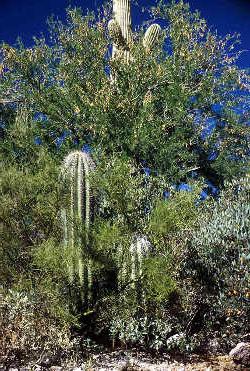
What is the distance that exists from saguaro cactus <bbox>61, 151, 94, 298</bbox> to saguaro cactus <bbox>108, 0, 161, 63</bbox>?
7.24m

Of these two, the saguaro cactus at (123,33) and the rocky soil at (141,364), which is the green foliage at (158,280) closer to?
the rocky soil at (141,364)

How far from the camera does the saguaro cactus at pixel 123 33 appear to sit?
14492mm

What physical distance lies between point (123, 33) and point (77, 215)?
371 inches

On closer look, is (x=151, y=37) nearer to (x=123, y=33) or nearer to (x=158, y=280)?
(x=123, y=33)

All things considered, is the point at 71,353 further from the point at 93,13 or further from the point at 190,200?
the point at 93,13

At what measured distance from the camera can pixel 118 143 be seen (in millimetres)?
12602

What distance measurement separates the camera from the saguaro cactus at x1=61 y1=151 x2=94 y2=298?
6578 mm

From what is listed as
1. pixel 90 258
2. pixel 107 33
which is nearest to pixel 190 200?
pixel 90 258

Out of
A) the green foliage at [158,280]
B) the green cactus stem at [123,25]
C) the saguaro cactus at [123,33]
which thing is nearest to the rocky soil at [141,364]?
the green foliage at [158,280]

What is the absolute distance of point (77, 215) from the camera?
7129 millimetres

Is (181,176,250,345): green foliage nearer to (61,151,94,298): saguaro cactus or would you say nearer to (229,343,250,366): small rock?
(229,343,250,366): small rock

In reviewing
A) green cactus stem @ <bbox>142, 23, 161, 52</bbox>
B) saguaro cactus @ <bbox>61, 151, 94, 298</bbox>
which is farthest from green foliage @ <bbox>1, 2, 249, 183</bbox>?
saguaro cactus @ <bbox>61, 151, 94, 298</bbox>

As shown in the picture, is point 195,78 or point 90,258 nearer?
point 90,258

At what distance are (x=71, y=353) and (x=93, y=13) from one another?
38.6 ft
